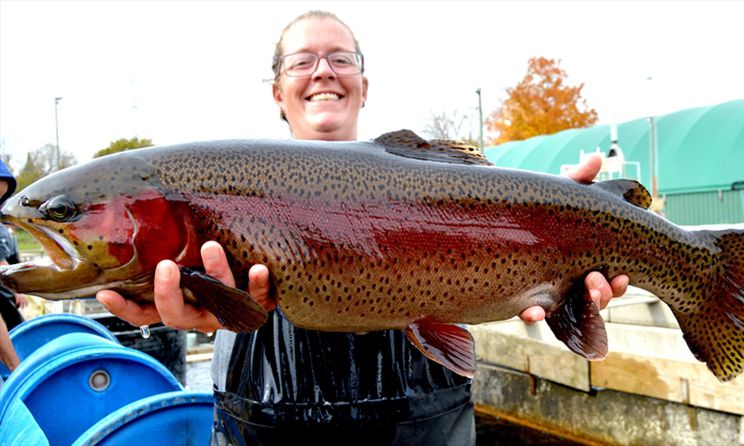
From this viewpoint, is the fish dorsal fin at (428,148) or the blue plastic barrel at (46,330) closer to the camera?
the fish dorsal fin at (428,148)

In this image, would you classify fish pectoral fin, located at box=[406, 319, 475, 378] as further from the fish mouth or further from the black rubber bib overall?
the fish mouth

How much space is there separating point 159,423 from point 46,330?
330 centimetres

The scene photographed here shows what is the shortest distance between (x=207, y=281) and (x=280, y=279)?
0.27m

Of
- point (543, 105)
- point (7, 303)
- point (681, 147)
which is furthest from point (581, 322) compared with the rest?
point (543, 105)

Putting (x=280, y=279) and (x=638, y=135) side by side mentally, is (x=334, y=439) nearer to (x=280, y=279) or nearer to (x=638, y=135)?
(x=280, y=279)

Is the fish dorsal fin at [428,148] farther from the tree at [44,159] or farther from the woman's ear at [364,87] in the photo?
the tree at [44,159]

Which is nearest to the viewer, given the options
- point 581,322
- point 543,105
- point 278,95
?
point 581,322

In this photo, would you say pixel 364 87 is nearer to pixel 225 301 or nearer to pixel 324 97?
pixel 324 97

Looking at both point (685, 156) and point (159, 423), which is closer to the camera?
point (159, 423)

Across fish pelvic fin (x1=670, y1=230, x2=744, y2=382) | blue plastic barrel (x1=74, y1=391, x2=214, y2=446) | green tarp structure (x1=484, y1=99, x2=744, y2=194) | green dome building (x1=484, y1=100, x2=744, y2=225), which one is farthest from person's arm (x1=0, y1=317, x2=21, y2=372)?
green tarp structure (x1=484, y1=99, x2=744, y2=194)

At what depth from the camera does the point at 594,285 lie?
8.32 feet

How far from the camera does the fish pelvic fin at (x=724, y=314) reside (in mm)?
2750

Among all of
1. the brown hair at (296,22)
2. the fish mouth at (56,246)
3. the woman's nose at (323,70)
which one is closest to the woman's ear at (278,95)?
the brown hair at (296,22)

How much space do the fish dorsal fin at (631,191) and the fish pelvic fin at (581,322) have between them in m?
0.45
